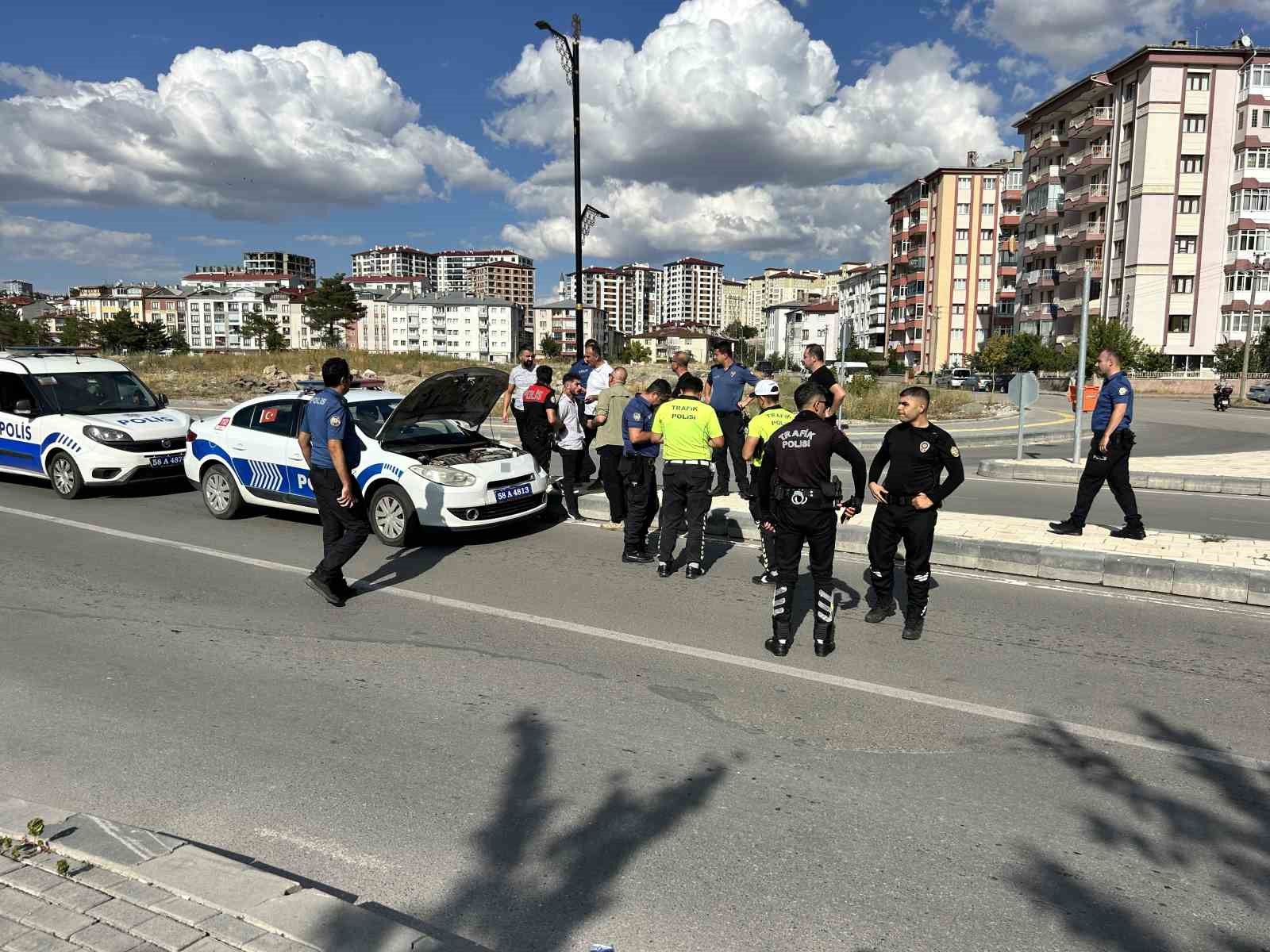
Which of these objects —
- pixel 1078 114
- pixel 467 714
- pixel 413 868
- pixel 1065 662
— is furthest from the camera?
pixel 1078 114

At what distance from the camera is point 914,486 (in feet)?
19.7

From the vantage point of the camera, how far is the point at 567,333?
198125mm

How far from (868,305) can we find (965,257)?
2665 centimetres

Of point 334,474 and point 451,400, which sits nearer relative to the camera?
point 334,474

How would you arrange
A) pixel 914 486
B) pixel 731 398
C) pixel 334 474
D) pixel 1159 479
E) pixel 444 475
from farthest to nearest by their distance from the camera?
pixel 1159 479
pixel 731 398
pixel 444 475
pixel 334 474
pixel 914 486

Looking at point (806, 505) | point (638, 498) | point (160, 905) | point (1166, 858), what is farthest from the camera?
point (638, 498)

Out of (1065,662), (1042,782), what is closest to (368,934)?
(1042,782)

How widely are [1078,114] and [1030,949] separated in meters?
84.8

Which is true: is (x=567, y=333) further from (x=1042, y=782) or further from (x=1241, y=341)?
(x=1042, y=782)

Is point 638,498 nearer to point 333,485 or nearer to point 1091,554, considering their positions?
point 333,485

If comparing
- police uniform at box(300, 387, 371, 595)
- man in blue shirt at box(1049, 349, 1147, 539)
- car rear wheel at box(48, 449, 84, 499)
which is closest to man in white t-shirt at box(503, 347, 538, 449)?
police uniform at box(300, 387, 371, 595)

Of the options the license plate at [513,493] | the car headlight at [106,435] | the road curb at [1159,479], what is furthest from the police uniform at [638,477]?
the road curb at [1159,479]

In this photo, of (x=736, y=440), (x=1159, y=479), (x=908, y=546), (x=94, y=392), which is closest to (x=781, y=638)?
(x=908, y=546)

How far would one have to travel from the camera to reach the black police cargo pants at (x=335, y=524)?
6816 millimetres
